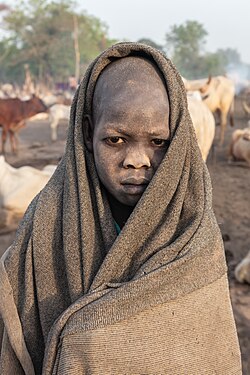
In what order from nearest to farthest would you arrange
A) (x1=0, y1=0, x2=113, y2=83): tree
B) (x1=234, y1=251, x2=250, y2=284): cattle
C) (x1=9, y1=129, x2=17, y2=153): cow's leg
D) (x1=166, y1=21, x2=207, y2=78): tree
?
(x1=234, y1=251, x2=250, y2=284): cattle → (x1=9, y1=129, x2=17, y2=153): cow's leg → (x1=0, y1=0, x2=113, y2=83): tree → (x1=166, y1=21, x2=207, y2=78): tree

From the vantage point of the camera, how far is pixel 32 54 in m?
36.2

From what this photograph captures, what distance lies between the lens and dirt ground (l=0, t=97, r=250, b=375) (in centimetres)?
337

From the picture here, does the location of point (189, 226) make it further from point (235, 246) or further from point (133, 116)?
point (235, 246)

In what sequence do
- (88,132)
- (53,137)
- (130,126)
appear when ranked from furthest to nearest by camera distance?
1. (53,137)
2. (88,132)
3. (130,126)

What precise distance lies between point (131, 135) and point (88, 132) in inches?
6.3

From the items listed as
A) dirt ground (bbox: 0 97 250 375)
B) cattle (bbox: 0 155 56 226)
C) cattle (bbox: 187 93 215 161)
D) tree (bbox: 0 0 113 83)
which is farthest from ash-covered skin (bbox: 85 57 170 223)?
tree (bbox: 0 0 113 83)

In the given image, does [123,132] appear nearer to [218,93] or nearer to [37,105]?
[218,93]

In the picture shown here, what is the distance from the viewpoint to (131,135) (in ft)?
3.24

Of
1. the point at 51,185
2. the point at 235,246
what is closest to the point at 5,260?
the point at 51,185

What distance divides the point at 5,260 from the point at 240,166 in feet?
25.0

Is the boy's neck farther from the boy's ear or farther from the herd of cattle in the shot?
the herd of cattle

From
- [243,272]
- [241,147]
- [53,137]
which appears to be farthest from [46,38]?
[243,272]

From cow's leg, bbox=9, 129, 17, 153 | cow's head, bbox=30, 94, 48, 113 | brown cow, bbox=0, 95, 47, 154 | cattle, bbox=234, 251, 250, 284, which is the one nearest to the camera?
cattle, bbox=234, 251, 250, 284

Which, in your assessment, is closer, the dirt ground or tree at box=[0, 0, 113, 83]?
the dirt ground
